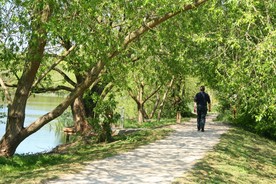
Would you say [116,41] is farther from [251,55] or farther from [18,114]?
[18,114]

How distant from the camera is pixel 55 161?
12203 mm

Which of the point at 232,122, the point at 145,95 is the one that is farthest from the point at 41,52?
the point at 145,95

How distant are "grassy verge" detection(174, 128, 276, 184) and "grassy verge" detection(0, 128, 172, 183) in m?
2.55

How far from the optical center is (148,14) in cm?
1169

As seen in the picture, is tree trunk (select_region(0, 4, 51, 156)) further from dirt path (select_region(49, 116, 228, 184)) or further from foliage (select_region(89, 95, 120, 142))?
dirt path (select_region(49, 116, 228, 184))

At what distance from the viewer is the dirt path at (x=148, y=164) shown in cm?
862

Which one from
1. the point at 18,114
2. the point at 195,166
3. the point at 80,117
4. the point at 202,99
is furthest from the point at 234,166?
the point at 80,117

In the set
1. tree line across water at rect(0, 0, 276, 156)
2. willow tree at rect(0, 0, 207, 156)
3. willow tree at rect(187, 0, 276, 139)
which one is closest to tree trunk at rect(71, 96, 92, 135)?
tree line across water at rect(0, 0, 276, 156)

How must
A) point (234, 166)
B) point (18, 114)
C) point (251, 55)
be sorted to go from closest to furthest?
point (251, 55) → point (234, 166) → point (18, 114)

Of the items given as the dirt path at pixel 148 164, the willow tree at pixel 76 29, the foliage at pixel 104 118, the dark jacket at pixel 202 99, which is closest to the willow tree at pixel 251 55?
the willow tree at pixel 76 29

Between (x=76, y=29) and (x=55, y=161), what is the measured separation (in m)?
4.51

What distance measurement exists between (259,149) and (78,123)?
9010 mm

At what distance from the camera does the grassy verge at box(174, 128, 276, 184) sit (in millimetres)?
9367

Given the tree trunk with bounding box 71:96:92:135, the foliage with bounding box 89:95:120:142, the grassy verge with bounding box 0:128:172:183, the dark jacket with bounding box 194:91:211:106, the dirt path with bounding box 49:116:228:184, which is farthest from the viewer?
the tree trunk with bounding box 71:96:92:135
